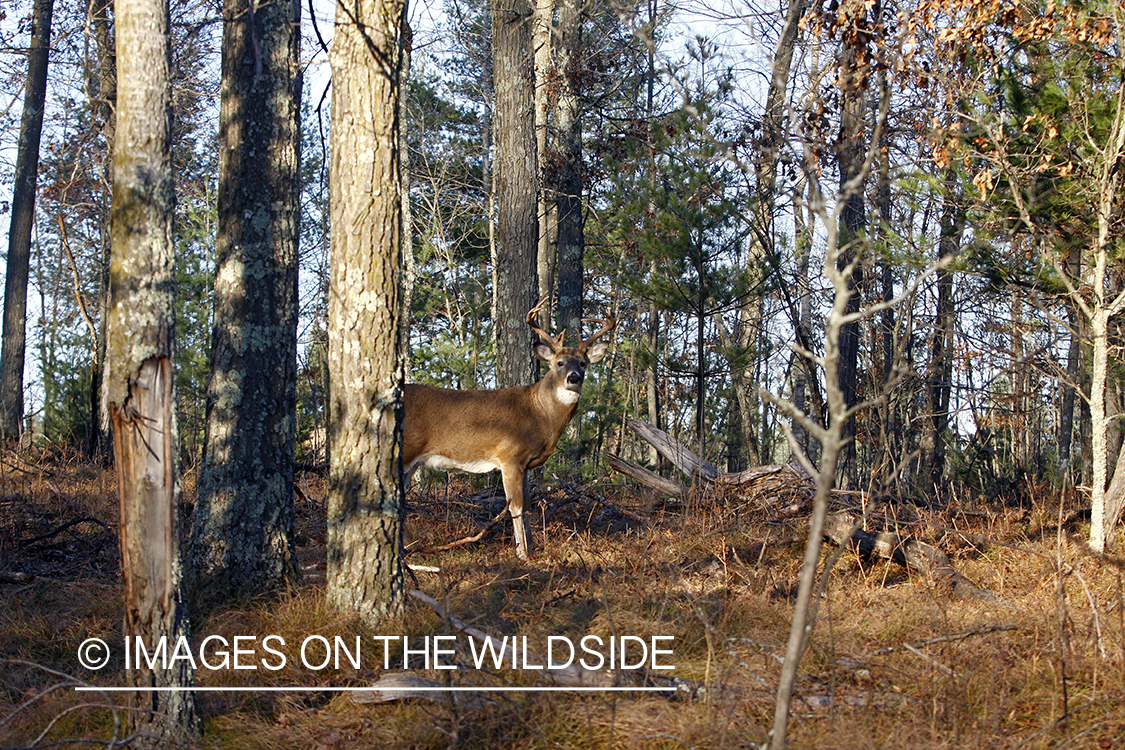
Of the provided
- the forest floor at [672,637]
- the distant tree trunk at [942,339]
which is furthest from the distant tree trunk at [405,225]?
the distant tree trunk at [942,339]

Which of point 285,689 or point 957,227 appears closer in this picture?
point 285,689

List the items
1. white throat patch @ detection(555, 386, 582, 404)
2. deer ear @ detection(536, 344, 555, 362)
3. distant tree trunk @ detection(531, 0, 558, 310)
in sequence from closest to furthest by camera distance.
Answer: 1. white throat patch @ detection(555, 386, 582, 404)
2. deer ear @ detection(536, 344, 555, 362)
3. distant tree trunk @ detection(531, 0, 558, 310)

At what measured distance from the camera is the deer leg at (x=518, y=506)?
7.89 m

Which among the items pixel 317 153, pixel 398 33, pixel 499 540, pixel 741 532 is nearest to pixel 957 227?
pixel 741 532

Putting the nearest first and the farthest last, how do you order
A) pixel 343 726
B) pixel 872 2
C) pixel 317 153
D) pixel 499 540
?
pixel 343 726
pixel 872 2
pixel 499 540
pixel 317 153

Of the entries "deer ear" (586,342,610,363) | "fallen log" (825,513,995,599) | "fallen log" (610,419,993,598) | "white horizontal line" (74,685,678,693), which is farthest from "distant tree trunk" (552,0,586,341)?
"white horizontal line" (74,685,678,693)

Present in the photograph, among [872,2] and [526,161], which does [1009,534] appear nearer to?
[872,2]

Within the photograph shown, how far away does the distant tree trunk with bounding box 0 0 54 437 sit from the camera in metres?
15.7

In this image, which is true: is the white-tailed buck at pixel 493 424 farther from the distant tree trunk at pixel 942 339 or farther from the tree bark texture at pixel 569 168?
the distant tree trunk at pixel 942 339

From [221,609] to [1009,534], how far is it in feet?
20.0

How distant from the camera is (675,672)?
4.63m

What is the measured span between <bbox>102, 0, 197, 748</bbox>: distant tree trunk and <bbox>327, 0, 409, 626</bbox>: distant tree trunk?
3.59ft

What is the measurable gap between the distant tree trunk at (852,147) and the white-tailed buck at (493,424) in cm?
277

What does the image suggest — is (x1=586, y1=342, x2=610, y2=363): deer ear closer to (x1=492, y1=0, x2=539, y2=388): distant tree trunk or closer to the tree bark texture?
(x1=492, y1=0, x2=539, y2=388): distant tree trunk
